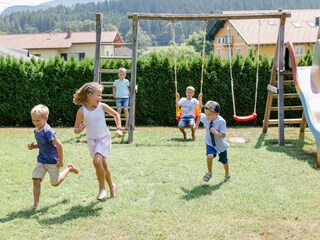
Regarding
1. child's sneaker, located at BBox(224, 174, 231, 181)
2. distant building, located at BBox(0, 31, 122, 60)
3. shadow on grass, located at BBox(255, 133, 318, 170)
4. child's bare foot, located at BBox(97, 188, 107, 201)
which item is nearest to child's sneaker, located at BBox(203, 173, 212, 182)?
child's sneaker, located at BBox(224, 174, 231, 181)

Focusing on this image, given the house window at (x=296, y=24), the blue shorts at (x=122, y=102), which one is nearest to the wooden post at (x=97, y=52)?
the blue shorts at (x=122, y=102)

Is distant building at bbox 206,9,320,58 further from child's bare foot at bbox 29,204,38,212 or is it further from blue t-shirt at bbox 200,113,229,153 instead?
child's bare foot at bbox 29,204,38,212

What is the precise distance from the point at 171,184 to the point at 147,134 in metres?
5.58

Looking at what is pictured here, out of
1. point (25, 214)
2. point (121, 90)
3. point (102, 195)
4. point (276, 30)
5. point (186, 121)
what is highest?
point (276, 30)

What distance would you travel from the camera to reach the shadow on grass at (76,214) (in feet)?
16.0

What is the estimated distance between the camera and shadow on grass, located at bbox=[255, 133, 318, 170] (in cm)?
827

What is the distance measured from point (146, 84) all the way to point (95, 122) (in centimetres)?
892

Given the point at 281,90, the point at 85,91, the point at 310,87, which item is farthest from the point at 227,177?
the point at 281,90

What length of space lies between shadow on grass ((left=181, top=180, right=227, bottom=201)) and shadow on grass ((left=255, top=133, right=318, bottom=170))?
7.01 feet

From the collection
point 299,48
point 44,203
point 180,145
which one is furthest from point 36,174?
point 299,48

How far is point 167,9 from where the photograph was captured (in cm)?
18288

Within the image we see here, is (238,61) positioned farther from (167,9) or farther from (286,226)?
(167,9)

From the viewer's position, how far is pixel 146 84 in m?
14.4

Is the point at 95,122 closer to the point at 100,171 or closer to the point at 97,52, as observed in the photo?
the point at 100,171
